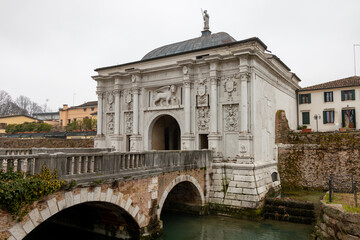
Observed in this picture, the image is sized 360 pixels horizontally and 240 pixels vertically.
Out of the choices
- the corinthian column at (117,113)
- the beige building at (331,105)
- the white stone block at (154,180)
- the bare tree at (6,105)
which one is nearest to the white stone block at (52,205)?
the white stone block at (154,180)

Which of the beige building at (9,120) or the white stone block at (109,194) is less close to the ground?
the beige building at (9,120)

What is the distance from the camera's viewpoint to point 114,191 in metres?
9.78

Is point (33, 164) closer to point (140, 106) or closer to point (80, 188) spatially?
point (80, 188)

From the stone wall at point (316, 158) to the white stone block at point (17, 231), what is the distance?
17.9 m

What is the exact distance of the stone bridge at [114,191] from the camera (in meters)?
7.35

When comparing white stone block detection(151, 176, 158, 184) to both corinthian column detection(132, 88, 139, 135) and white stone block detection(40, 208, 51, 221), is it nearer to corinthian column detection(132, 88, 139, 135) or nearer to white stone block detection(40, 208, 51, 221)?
white stone block detection(40, 208, 51, 221)

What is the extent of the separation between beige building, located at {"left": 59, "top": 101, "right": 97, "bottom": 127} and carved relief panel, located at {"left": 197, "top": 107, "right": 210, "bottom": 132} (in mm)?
30763

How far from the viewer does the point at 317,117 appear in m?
26.4

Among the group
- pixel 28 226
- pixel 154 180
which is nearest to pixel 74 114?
pixel 154 180

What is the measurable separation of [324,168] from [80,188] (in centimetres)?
1714

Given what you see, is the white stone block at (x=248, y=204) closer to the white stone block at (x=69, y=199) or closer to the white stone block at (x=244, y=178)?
the white stone block at (x=244, y=178)

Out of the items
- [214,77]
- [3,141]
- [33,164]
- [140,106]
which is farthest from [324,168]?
[3,141]

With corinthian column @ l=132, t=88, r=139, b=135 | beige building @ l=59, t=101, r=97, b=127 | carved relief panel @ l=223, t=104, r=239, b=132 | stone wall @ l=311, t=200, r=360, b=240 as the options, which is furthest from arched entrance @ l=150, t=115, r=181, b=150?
beige building @ l=59, t=101, r=97, b=127

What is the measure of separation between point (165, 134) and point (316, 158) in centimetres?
1188
